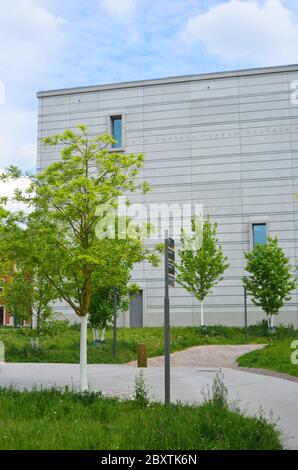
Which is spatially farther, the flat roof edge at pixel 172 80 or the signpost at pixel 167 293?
the flat roof edge at pixel 172 80

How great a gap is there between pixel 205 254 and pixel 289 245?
8512 millimetres

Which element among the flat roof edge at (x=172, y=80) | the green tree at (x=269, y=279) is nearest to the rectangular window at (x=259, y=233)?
the green tree at (x=269, y=279)

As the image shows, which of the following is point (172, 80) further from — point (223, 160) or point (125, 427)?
point (125, 427)

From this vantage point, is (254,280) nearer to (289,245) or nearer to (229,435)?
(289,245)

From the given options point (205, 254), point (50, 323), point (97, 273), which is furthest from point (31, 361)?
point (205, 254)

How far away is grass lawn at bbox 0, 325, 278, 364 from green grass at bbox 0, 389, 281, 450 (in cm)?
1297

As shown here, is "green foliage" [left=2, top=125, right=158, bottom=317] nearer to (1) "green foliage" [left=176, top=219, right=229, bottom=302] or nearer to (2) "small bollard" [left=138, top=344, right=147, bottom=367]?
(2) "small bollard" [left=138, top=344, right=147, bottom=367]

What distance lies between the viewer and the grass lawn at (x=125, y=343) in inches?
915

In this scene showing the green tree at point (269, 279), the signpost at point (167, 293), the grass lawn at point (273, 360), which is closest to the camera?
the signpost at point (167, 293)

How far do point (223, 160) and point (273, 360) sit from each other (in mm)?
21497

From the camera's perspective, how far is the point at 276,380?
16.1 metres

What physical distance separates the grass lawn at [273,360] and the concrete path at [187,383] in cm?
94

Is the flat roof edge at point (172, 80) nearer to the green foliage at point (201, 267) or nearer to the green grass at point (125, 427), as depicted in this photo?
the green foliage at point (201, 267)

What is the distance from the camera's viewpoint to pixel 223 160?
3891cm
